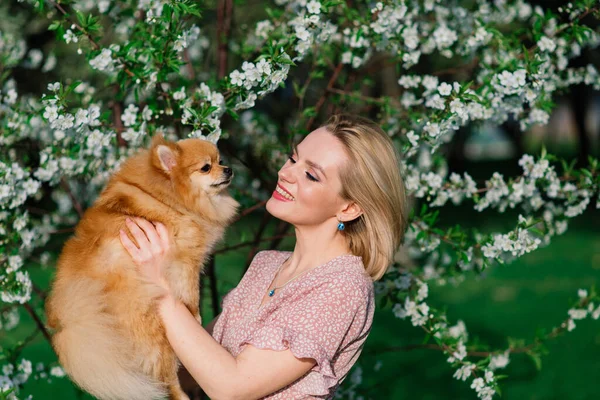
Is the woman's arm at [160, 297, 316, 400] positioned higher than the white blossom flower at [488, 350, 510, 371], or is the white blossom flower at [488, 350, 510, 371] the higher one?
the woman's arm at [160, 297, 316, 400]

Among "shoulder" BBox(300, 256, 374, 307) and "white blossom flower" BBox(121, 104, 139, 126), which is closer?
"shoulder" BBox(300, 256, 374, 307)

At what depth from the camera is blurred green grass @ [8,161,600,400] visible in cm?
529

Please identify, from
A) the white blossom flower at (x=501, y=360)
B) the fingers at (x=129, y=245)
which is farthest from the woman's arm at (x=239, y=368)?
the white blossom flower at (x=501, y=360)

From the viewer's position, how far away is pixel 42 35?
8875mm

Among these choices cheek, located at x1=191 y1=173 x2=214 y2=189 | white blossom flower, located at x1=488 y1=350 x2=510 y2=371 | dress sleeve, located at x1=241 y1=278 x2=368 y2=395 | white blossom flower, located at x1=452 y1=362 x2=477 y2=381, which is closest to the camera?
dress sleeve, located at x1=241 y1=278 x2=368 y2=395

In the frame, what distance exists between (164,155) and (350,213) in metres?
0.77

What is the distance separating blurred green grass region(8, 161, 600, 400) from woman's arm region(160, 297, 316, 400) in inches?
51.2

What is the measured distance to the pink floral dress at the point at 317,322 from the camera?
2.25m

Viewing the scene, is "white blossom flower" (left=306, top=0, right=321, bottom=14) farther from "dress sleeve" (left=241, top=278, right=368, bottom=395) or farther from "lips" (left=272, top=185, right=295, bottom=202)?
"dress sleeve" (left=241, top=278, right=368, bottom=395)

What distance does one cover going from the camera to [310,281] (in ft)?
7.88

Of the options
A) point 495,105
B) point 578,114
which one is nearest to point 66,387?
point 495,105

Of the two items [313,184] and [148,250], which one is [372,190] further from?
[148,250]

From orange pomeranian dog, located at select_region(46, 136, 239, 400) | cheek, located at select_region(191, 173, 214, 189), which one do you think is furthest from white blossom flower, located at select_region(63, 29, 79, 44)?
cheek, located at select_region(191, 173, 214, 189)

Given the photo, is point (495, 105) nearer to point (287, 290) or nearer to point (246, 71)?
point (246, 71)
